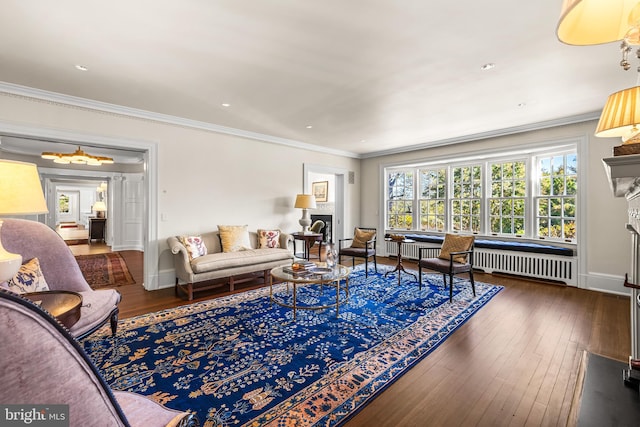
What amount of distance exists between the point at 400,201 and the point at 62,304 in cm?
628

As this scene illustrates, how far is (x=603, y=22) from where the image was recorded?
906 millimetres

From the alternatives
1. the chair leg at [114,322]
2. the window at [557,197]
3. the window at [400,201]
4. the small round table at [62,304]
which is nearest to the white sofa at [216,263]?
the chair leg at [114,322]

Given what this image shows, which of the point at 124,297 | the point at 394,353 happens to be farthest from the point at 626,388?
the point at 124,297

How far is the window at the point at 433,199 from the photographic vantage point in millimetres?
6207

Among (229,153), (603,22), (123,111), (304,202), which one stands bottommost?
(304,202)

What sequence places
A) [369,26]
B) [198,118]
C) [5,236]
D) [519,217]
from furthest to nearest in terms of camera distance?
[519,217] < [198,118] < [5,236] < [369,26]

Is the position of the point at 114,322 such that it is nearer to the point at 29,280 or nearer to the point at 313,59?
the point at 29,280

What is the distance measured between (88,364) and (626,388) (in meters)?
2.90

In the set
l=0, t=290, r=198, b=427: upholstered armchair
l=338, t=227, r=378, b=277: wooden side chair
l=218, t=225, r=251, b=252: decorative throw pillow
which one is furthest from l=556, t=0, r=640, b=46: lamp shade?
l=218, t=225, r=251, b=252: decorative throw pillow

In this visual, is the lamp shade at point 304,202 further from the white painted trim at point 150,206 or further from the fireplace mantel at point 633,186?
the fireplace mantel at point 633,186

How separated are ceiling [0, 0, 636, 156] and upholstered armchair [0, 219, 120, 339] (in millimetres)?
1562

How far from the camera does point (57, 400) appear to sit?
0.60m

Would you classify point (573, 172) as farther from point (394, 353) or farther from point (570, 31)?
point (570, 31)

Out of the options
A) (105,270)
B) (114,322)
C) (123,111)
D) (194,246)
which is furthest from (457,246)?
(105,270)
